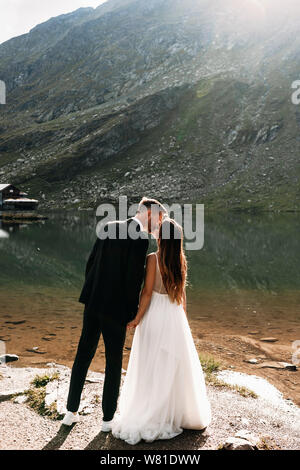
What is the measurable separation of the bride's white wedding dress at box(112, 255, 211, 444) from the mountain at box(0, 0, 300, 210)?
8876 centimetres

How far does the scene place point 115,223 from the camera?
5891 mm

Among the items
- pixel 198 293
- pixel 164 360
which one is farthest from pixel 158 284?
pixel 198 293

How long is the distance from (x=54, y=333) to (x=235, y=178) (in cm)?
9786

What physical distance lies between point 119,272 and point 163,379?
6.62 ft

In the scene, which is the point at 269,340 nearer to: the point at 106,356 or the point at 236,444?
the point at 236,444

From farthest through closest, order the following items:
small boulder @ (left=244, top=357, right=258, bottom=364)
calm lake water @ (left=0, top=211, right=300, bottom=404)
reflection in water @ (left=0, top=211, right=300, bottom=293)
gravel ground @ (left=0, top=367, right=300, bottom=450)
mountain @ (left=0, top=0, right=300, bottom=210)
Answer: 1. mountain @ (left=0, top=0, right=300, bottom=210)
2. reflection in water @ (left=0, top=211, right=300, bottom=293)
3. calm lake water @ (left=0, top=211, right=300, bottom=404)
4. small boulder @ (left=244, top=357, right=258, bottom=364)
5. gravel ground @ (left=0, top=367, right=300, bottom=450)

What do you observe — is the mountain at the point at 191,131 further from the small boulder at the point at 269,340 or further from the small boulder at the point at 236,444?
the small boulder at the point at 236,444

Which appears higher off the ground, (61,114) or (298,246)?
(61,114)

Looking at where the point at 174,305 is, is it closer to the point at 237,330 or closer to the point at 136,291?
the point at 136,291

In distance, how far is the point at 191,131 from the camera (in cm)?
13262

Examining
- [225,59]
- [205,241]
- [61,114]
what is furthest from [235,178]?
[61,114]

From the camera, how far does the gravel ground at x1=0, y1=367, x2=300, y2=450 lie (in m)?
5.79

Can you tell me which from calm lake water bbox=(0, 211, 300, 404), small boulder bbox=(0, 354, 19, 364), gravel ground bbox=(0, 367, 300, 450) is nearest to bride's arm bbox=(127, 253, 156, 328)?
gravel ground bbox=(0, 367, 300, 450)

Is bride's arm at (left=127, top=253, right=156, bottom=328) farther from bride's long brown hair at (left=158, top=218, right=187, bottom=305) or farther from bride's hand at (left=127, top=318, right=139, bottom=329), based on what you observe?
bride's long brown hair at (left=158, top=218, right=187, bottom=305)
